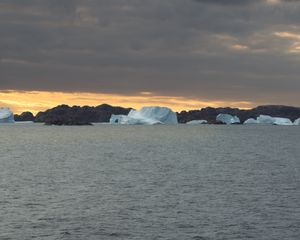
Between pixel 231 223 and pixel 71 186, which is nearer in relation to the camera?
pixel 231 223

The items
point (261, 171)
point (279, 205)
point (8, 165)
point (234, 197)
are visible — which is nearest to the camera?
point (279, 205)

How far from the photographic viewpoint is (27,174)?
67.1 metres

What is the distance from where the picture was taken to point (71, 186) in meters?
54.9

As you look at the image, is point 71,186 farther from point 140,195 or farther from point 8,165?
point 8,165

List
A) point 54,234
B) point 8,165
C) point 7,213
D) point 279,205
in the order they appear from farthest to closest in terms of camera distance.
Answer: point 8,165, point 279,205, point 7,213, point 54,234

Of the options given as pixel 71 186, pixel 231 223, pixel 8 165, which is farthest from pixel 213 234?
pixel 8 165

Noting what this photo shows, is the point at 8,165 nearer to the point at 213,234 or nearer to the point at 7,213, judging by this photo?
the point at 7,213

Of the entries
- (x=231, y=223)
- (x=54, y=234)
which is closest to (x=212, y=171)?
(x=231, y=223)

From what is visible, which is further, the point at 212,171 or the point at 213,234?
the point at 212,171

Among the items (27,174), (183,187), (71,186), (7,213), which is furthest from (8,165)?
(7,213)

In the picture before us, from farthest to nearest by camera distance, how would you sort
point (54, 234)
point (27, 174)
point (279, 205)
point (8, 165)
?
point (8, 165) < point (27, 174) < point (279, 205) < point (54, 234)

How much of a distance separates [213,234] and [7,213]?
15450 millimetres

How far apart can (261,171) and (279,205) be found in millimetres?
28562

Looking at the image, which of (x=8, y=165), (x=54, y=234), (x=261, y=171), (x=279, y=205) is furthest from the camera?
(x=8, y=165)
